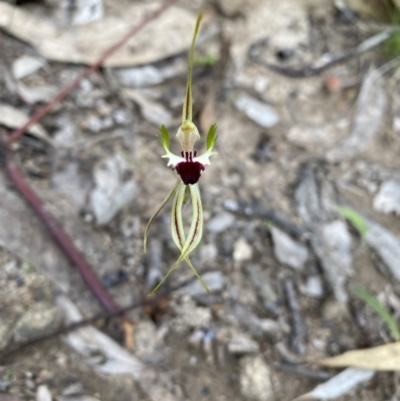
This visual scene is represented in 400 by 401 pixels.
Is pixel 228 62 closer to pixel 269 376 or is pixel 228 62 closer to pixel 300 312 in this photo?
pixel 300 312

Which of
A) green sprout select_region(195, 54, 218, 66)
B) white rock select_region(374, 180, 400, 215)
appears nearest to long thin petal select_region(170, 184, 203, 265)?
white rock select_region(374, 180, 400, 215)

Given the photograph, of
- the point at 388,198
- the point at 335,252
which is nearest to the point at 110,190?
the point at 335,252

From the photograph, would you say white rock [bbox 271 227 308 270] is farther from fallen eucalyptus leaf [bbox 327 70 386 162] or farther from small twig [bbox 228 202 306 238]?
fallen eucalyptus leaf [bbox 327 70 386 162]

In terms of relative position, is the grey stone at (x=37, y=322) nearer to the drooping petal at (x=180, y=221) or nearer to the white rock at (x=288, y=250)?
the drooping petal at (x=180, y=221)

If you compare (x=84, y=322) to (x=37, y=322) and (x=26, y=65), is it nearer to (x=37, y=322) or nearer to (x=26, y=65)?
(x=37, y=322)

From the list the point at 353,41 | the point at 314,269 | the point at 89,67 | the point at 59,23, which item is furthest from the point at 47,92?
the point at 353,41

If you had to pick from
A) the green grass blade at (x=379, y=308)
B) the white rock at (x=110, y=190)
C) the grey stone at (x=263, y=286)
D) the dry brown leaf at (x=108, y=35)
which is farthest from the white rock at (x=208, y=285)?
the dry brown leaf at (x=108, y=35)
